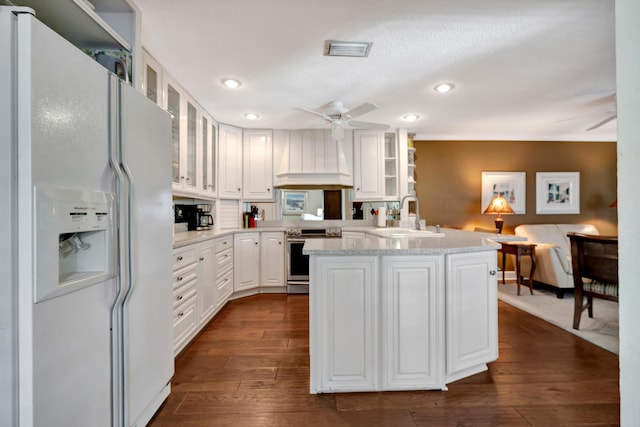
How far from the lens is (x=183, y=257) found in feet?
7.37

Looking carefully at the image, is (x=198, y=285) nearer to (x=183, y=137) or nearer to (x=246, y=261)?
(x=246, y=261)

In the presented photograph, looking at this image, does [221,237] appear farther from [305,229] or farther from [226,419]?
[226,419]

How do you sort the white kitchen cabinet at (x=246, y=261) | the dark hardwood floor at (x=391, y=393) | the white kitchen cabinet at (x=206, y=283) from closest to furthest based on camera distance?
1. the dark hardwood floor at (x=391, y=393)
2. the white kitchen cabinet at (x=206, y=283)
3. the white kitchen cabinet at (x=246, y=261)

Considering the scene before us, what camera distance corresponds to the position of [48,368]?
0.95 metres

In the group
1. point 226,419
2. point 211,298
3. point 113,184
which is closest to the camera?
point 113,184

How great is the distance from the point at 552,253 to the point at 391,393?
322cm

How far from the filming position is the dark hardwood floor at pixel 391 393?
1548 mm

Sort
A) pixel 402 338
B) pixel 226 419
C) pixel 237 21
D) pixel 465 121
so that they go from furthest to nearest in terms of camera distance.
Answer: pixel 465 121 → pixel 237 21 → pixel 402 338 → pixel 226 419

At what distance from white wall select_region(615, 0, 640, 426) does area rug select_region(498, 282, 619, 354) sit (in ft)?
7.85

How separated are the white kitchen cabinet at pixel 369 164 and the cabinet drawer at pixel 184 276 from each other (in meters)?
2.53

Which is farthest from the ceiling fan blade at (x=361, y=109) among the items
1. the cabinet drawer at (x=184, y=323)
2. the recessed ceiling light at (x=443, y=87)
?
the cabinet drawer at (x=184, y=323)

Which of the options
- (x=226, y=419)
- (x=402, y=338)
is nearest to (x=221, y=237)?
(x=226, y=419)

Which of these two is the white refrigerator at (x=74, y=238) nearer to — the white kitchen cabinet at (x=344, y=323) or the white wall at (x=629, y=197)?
the white kitchen cabinet at (x=344, y=323)

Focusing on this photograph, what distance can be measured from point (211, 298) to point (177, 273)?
0.83 meters
